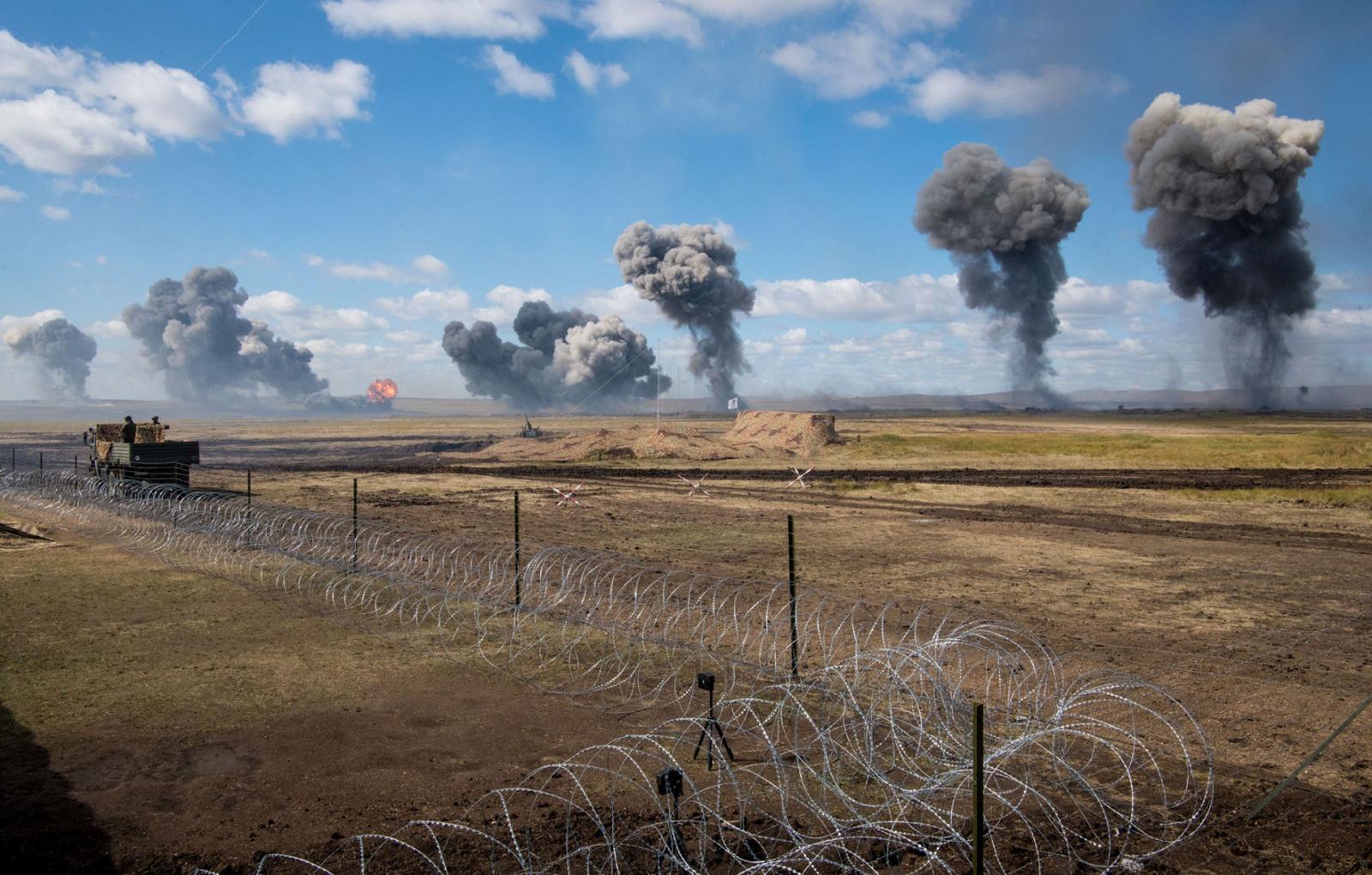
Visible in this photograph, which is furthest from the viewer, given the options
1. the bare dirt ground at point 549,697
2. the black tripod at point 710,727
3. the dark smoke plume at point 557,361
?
the dark smoke plume at point 557,361

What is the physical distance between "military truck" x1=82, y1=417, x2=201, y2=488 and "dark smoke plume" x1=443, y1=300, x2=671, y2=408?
359ft

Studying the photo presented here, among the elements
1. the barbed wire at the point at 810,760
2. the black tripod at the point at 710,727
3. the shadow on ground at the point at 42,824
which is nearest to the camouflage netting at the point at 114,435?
the barbed wire at the point at 810,760

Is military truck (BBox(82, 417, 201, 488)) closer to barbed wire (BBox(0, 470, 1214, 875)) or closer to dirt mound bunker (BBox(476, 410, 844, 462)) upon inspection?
barbed wire (BBox(0, 470, 1214, 875))

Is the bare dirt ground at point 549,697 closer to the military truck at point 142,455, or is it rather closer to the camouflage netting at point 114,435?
the military truck at point 142,455

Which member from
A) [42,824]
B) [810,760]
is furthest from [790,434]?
[42,824]

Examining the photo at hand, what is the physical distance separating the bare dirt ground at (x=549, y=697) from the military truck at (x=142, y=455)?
429cm

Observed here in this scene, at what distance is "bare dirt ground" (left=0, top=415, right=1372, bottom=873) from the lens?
6.75 metres

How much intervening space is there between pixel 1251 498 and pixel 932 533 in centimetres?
1297

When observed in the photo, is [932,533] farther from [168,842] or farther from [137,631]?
[168,842]

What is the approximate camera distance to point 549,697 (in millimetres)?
9359

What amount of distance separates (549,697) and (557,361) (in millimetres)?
144122

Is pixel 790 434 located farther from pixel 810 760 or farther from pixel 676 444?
pixel 810 760

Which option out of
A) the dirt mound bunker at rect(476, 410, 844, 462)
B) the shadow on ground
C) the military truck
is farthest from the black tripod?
the dirt mound bunker at rect(476, 410, 844, 462)

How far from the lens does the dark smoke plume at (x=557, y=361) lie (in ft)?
472
